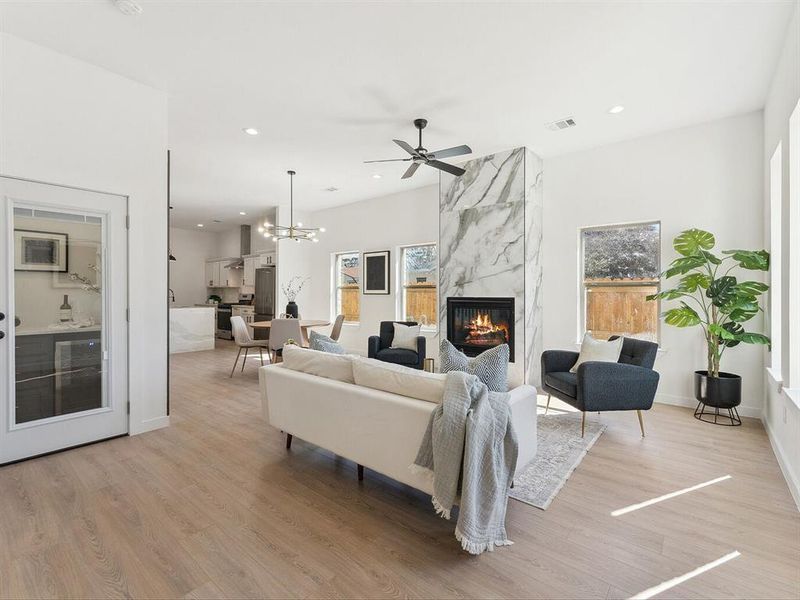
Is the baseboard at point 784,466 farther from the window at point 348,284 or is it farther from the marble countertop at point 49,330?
the window at point 348,284

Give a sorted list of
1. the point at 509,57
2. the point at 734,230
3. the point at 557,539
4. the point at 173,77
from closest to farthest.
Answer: the point at 557,539 < the point at 509,57 < the point at 173,77 < the point at 734,230

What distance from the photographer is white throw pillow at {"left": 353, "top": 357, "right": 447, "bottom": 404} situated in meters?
2.17

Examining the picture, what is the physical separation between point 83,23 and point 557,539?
14.5ft

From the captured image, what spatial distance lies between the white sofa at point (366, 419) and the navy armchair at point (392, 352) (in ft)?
7.00

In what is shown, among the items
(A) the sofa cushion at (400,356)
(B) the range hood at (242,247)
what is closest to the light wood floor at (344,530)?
(A) the sofa cushion at (400,356)

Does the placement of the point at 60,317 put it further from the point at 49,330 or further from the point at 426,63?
the point at 426,63

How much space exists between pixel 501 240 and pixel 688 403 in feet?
9.34

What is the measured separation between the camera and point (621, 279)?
15.9 ft

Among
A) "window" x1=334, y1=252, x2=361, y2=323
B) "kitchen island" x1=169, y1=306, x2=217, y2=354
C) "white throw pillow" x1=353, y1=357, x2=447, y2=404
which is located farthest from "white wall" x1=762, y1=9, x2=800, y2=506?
"kitchen island" x1=169, y1=306, x2=217, y2=354

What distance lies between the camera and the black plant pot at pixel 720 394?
3695 millimetres

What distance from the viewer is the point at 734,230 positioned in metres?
4.11

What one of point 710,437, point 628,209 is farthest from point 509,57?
point 710,437

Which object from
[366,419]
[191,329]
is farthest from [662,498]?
[191,329]

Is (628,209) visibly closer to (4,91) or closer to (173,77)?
(173,77)
